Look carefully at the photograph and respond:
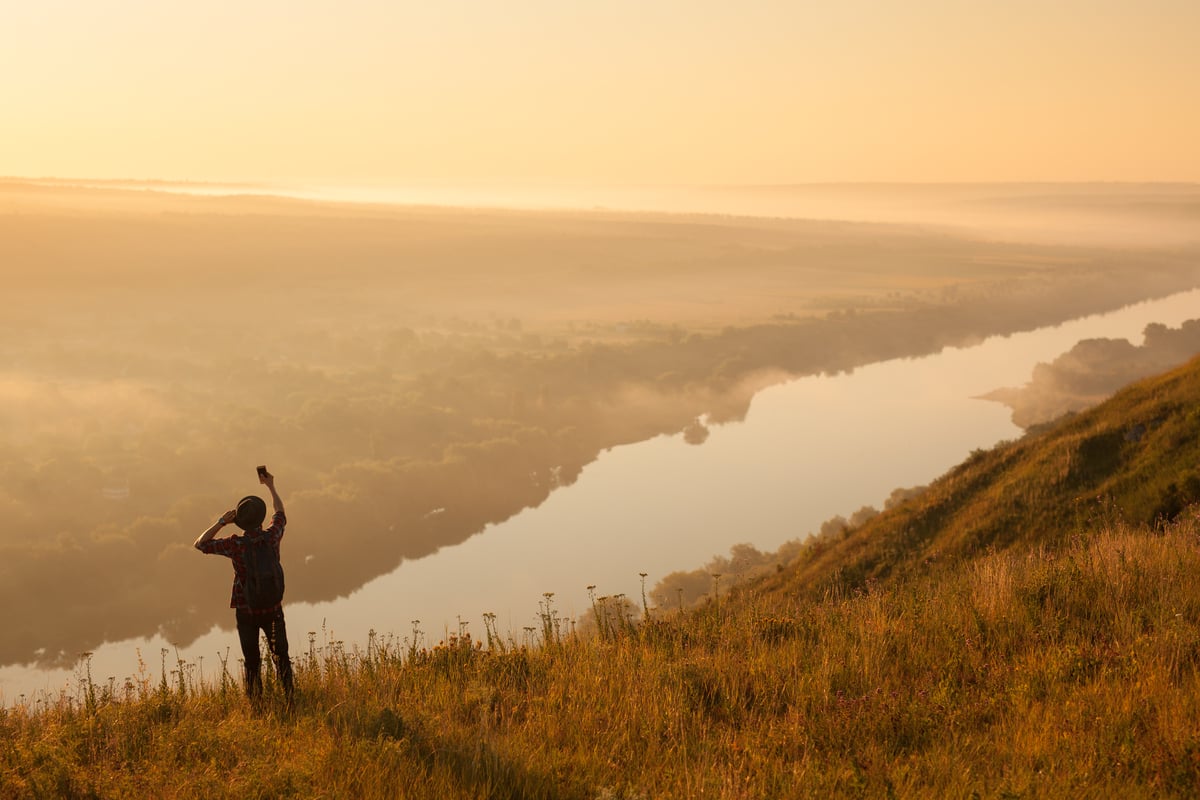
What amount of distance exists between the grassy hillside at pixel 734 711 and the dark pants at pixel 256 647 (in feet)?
0.79

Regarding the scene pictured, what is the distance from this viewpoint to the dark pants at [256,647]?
22.5 ft

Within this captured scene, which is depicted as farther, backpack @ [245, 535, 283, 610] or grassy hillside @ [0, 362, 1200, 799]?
backpack @ [245, 535, 283, 610]

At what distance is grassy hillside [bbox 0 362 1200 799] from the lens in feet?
15.9

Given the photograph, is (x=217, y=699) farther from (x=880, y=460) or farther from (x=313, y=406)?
(x=313, y=406)

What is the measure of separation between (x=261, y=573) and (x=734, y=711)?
4.19 metres

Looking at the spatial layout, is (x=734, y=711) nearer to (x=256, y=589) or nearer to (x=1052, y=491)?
(x=256, y=589)

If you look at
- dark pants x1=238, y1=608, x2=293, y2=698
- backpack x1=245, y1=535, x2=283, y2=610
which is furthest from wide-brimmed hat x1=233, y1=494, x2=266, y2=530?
dark pants x1=238, y1=608, x2=293, y2=698

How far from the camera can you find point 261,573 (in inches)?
273

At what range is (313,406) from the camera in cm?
17675

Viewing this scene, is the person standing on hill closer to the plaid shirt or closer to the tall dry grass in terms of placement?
the plaid shirt

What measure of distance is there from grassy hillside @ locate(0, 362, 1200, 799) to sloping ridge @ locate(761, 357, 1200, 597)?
11207 mm

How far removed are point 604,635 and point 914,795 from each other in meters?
4.58

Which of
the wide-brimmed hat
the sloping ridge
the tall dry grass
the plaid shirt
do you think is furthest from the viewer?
the sloping ridge

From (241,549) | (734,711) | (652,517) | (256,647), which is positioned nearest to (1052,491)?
(734,711)
